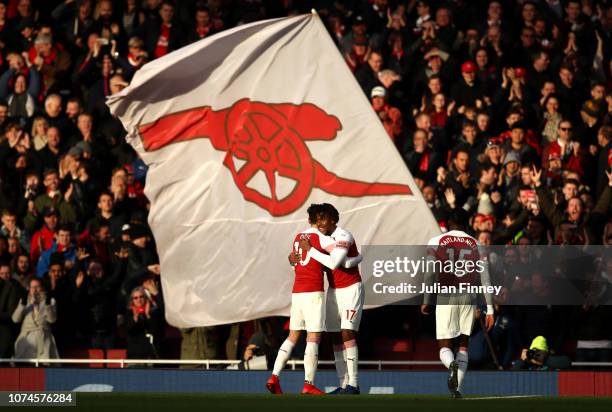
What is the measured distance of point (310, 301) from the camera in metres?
17.2

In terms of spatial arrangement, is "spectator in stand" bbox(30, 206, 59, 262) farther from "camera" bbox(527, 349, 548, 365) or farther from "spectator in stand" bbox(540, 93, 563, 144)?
"camera" bbox(527, 349, 548, 365)

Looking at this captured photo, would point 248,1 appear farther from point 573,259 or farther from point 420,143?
point 573,259

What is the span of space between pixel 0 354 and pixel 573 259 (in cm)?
773

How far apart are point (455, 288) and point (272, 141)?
3.84m

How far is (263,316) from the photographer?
19438 mm

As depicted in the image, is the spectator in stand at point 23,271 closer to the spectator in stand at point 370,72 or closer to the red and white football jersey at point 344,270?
the spectator in stand at point 370,72

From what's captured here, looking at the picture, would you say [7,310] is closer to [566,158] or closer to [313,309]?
[313,309]

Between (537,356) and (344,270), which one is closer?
(344,270)

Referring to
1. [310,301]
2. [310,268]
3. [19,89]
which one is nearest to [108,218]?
[19,89]

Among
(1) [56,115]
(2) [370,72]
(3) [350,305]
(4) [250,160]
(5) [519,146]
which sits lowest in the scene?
(3) [350,305]

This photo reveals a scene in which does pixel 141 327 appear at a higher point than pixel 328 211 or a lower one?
lower

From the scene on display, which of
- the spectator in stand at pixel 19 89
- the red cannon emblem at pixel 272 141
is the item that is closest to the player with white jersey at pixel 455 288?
the red cannon emblem at pixel 272 141

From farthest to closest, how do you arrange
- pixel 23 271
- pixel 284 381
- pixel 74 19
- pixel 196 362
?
pixel 74 19, pixel 23 271, pixel 196 362, pixel 284 381

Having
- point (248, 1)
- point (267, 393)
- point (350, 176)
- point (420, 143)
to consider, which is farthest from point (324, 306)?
point (248, 1)
